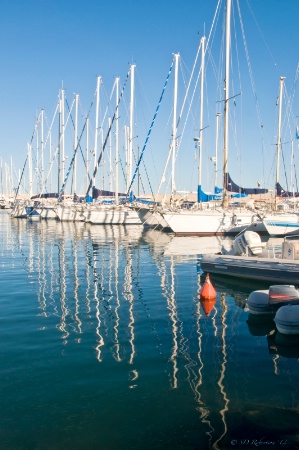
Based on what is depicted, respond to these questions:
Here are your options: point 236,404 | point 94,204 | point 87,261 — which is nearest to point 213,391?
point 236,404

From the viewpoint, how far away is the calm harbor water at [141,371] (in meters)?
6.04

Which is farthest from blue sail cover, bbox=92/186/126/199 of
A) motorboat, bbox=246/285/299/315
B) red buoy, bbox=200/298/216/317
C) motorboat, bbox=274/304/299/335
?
motorboat, bbox=274/304/299/335

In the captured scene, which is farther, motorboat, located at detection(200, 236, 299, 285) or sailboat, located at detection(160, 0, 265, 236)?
sailboat, located at detection(160, 0, 265, 236)

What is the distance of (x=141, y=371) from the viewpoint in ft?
26.6

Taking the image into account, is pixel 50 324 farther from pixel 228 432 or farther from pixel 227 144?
pixel 227 144

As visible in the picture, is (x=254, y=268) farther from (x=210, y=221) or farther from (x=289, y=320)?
(x=210, y=221)

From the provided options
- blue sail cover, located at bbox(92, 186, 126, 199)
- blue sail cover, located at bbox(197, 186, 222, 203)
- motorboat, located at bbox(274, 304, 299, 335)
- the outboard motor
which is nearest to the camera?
motorboat, located at bbox(274, 304, 299, 335)

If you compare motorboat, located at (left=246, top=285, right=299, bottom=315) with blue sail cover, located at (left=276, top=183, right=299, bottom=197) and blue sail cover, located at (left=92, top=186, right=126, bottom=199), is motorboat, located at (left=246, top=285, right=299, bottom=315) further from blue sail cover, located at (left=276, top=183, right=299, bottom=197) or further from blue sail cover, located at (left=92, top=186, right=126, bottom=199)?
blue sail cover, located at (left=92, top=186, right=126, bottom=199)

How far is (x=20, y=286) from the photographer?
1608 cm

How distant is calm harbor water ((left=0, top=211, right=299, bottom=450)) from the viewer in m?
6.04

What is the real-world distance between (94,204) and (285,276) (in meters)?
45.2

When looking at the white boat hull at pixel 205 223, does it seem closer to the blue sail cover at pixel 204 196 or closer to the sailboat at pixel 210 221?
the sailboat at pixel 210 221

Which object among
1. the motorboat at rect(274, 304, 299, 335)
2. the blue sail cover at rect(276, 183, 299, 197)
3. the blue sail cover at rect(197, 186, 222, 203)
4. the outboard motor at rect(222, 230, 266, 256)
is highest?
the blue sail cover at rect(276, 183, 299, 197)

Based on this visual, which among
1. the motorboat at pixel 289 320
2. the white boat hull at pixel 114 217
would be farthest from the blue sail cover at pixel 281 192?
the motorboat at pixel 289 320
